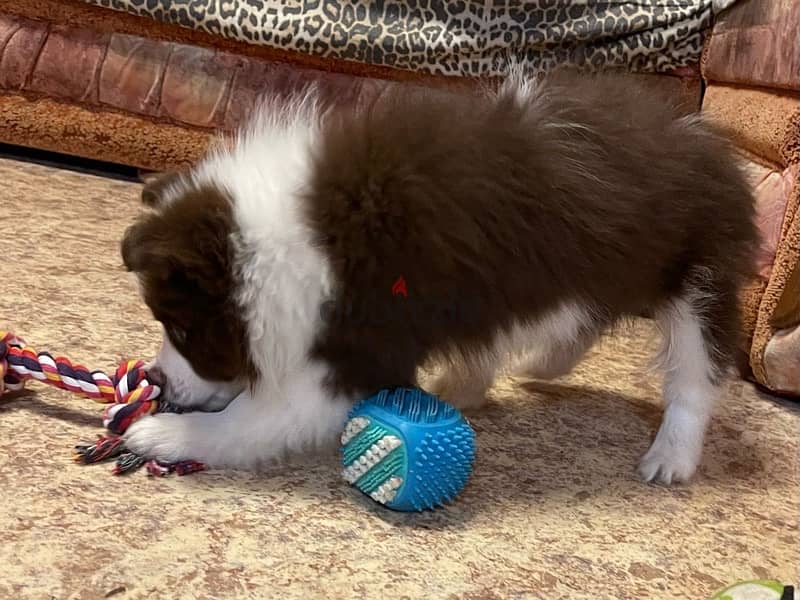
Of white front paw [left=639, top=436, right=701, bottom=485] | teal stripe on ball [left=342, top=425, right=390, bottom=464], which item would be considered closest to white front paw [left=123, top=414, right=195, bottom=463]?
teal stripe on ball [left=342, top=425, right=390, bottom=464]

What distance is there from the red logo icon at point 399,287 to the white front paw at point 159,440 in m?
0.55

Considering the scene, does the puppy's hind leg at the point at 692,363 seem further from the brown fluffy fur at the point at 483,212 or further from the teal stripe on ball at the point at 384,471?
the teal stripe on ball at the point at 384,471

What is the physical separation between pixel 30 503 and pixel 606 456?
1344mm

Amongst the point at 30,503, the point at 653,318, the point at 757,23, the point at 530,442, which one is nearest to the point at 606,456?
the point at 530,442

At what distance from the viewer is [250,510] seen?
174 centimetres

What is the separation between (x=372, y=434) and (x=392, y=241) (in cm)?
39

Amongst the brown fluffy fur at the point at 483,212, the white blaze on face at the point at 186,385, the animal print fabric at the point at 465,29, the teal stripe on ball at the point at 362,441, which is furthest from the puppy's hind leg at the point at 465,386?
the animal print fabric at the point at 465,29

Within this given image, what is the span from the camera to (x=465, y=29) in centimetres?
338

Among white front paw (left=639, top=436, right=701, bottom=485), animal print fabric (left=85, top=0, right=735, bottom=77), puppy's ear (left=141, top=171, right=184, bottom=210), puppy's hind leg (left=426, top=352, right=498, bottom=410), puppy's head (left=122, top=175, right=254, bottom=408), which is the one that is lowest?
white front paw (left=639, top=436, right=701, bottom=485)

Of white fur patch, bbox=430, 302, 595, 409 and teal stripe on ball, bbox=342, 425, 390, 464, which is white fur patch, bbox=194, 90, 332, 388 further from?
white fur patch, bbox=430, 302, 595, 409

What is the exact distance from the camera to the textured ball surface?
1692 mm

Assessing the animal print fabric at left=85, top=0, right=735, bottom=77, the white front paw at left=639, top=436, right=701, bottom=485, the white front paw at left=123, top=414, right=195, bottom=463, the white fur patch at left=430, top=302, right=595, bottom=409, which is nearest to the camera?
the white front paw at left=123, top=414, right=195, bottom=463

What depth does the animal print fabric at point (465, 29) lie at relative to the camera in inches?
129

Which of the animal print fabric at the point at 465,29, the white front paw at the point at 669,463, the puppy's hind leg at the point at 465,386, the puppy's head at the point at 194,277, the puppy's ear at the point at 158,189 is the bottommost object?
the white front paw at the point at 669,463
